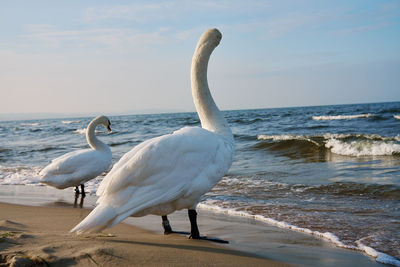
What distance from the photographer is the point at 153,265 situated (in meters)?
2.93

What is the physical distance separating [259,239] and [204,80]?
176 centimetres

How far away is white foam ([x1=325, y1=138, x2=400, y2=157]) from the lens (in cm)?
1185

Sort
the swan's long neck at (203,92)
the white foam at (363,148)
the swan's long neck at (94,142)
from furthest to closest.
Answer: the white foam at (363,148) → the swan's long neck at (94,142) → the swan's long neck at (203,92)

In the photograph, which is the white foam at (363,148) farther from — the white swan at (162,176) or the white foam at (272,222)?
the white swan at (162,176)

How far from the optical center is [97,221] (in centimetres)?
311

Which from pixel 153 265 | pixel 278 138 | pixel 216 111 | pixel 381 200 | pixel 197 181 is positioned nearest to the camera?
pixel 153 265

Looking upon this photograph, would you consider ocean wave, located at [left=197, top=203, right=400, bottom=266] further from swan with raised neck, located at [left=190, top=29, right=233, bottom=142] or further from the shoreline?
swan with raised neck, located at [left=190, top=29, right=233, bottom=142]

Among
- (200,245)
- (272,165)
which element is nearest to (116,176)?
(200,245)

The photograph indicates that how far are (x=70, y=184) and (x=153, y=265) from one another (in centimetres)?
515

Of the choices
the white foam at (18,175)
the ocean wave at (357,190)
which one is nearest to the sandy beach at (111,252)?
the ocean wave at (357,190)

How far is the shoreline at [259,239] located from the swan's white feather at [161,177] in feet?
1.95

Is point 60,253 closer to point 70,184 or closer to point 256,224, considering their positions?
point 256,224

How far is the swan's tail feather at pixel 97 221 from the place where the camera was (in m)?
3.06

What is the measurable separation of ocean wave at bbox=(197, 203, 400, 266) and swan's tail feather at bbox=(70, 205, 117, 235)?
2280 mm
